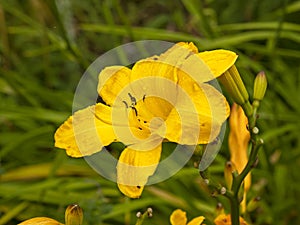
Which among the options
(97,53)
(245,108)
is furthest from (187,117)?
(97,53)

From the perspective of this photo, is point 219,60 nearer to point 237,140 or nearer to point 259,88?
point 259,88

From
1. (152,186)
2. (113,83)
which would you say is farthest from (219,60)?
(152,186)

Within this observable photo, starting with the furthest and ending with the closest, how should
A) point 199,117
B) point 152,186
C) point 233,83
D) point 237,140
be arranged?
point 152,186 → point 237,140 → point 233,83 → point 199,117

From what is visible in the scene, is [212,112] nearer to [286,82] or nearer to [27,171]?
[27,171]

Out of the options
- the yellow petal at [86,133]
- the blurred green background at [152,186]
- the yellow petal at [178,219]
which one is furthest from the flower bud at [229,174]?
the blurred green background at [152,186]

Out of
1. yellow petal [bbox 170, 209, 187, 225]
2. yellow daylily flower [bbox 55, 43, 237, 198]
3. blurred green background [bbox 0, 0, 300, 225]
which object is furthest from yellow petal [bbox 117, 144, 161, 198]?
blurred green background [bbox 0, 0, 300, 225]

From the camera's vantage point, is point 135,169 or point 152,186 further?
point 152,186
